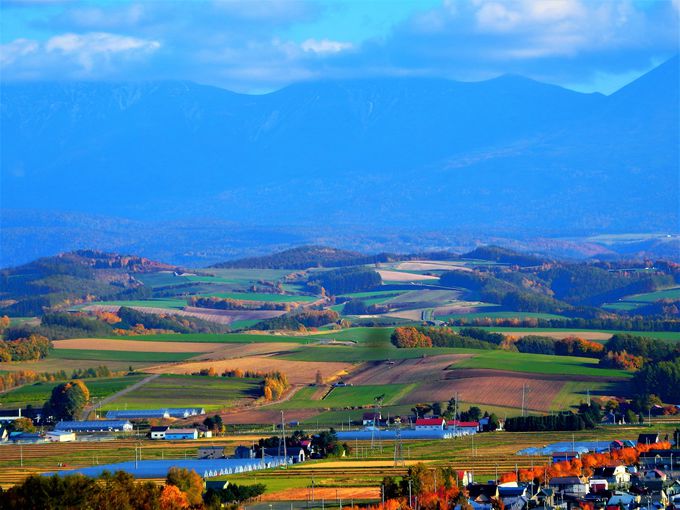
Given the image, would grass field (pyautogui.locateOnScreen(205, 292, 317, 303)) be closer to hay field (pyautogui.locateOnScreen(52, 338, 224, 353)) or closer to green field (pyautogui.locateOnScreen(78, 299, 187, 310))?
green field (pyautogui.locateOnScreen(78, 299, 187, 310))

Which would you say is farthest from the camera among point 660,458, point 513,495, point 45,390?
point 45,390

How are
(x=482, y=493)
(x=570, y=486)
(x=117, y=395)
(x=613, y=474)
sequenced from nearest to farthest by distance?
(x=482, y=493) → (x=570, y=486) → (x=613, y=474) → (x=117, y=395)

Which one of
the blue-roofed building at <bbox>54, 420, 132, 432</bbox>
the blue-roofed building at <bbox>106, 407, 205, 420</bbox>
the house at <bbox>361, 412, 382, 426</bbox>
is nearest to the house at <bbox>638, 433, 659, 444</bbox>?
the house at <bbox>361, 412, 382, 426</bbox>

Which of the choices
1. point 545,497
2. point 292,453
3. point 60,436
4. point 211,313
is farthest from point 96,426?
point 211,313

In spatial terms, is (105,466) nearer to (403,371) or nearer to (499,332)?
(403,371)

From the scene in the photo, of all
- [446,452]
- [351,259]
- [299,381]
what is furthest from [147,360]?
[351,259]

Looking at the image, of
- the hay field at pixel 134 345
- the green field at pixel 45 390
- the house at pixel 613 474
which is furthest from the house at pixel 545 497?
the hay field at pixel 134 345

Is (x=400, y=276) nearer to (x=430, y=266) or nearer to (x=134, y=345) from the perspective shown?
(x=430, y=266)
